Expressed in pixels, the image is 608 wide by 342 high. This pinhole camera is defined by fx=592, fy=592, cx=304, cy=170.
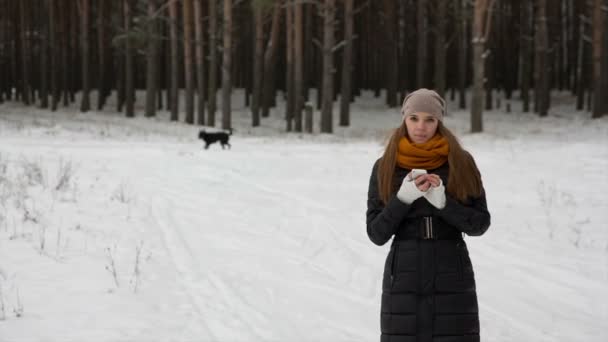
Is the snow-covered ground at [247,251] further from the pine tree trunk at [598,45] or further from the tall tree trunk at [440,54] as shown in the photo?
the tall tree trunk at [440,54]

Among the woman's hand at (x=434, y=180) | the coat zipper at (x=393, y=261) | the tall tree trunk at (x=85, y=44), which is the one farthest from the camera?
the tall tree trunk at (x=85, y=44)

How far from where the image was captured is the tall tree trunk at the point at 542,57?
2836 cm

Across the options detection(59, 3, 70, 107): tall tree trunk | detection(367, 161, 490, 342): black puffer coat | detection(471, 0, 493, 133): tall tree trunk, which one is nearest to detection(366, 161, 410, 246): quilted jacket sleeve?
detection(367, 161, 490, 342): black puffer coat

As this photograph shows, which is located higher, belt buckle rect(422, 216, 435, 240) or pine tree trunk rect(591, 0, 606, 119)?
pine tree trunk rect(591, 0, 606, 119)

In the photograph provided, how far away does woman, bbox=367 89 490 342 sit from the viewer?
2.96 meters

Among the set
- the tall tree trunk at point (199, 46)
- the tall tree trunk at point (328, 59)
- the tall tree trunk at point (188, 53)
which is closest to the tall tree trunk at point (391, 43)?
the tall tree trunk at point (328, 59)

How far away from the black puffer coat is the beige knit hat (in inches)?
11.4

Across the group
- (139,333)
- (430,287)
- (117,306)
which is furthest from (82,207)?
(430,287)

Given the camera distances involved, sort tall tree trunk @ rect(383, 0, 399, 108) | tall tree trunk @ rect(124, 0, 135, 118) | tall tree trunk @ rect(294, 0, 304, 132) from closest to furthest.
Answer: tall tree trunk @ rect(294, 0, 304, 132) → tall tree trunk @ rect(124, 0, 135, 118) → tall tree trunk @ rect(383, 0, 399, 108)

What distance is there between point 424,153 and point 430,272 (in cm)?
60

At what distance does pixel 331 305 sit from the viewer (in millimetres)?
5691

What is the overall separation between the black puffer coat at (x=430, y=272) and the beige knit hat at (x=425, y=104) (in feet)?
0.95

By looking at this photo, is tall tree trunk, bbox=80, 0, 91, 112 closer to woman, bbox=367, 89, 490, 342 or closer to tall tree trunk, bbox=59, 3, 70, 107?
tall tree trunk, bbox=59, 3, 70, 107

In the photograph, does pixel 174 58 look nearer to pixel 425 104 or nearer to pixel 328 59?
pixel 328 59
